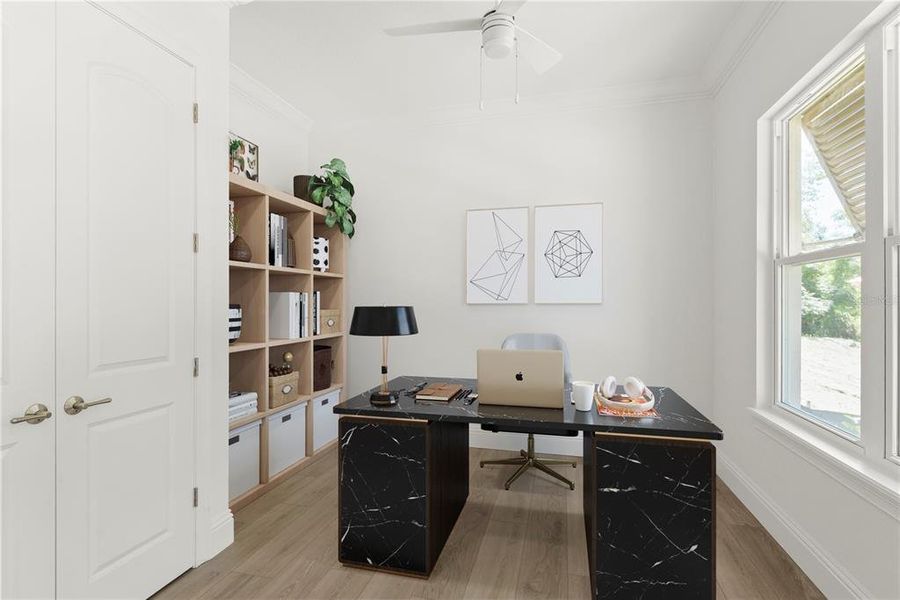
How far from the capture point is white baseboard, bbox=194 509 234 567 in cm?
216

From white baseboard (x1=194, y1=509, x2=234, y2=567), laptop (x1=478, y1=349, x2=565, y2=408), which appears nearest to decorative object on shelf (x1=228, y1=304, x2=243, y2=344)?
white baseboard (x1=194, y1=509, x2=234, y2=567)

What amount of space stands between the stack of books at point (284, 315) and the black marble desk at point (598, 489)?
133 centimetres

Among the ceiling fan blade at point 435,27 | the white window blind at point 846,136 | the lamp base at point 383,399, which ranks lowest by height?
the lamp base at point 383,399

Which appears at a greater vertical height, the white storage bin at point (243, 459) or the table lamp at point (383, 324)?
the table lamp at point (383, 324)

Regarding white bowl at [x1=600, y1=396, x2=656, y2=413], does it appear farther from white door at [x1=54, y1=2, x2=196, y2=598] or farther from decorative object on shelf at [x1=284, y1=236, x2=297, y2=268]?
decorative object on shelf at [x1=284, y1=236, x2=297, y2=268]

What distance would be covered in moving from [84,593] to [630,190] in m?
3.96

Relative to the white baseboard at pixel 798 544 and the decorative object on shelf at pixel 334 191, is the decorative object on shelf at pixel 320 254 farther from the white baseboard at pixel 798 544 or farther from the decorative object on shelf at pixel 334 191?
the white baseboard at pixel 798 544

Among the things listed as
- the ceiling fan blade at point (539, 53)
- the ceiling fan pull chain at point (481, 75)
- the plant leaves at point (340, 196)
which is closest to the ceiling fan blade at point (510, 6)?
the ceiling fan blade at point (539, 53)

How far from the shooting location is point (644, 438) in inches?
68.1

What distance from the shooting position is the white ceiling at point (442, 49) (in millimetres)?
2564

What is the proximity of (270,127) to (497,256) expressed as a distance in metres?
2.24

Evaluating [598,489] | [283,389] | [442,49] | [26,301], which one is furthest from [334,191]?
[598,489]

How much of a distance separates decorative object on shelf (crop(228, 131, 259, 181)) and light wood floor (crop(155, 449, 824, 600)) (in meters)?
2.24

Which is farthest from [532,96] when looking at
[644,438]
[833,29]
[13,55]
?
[13,55]
